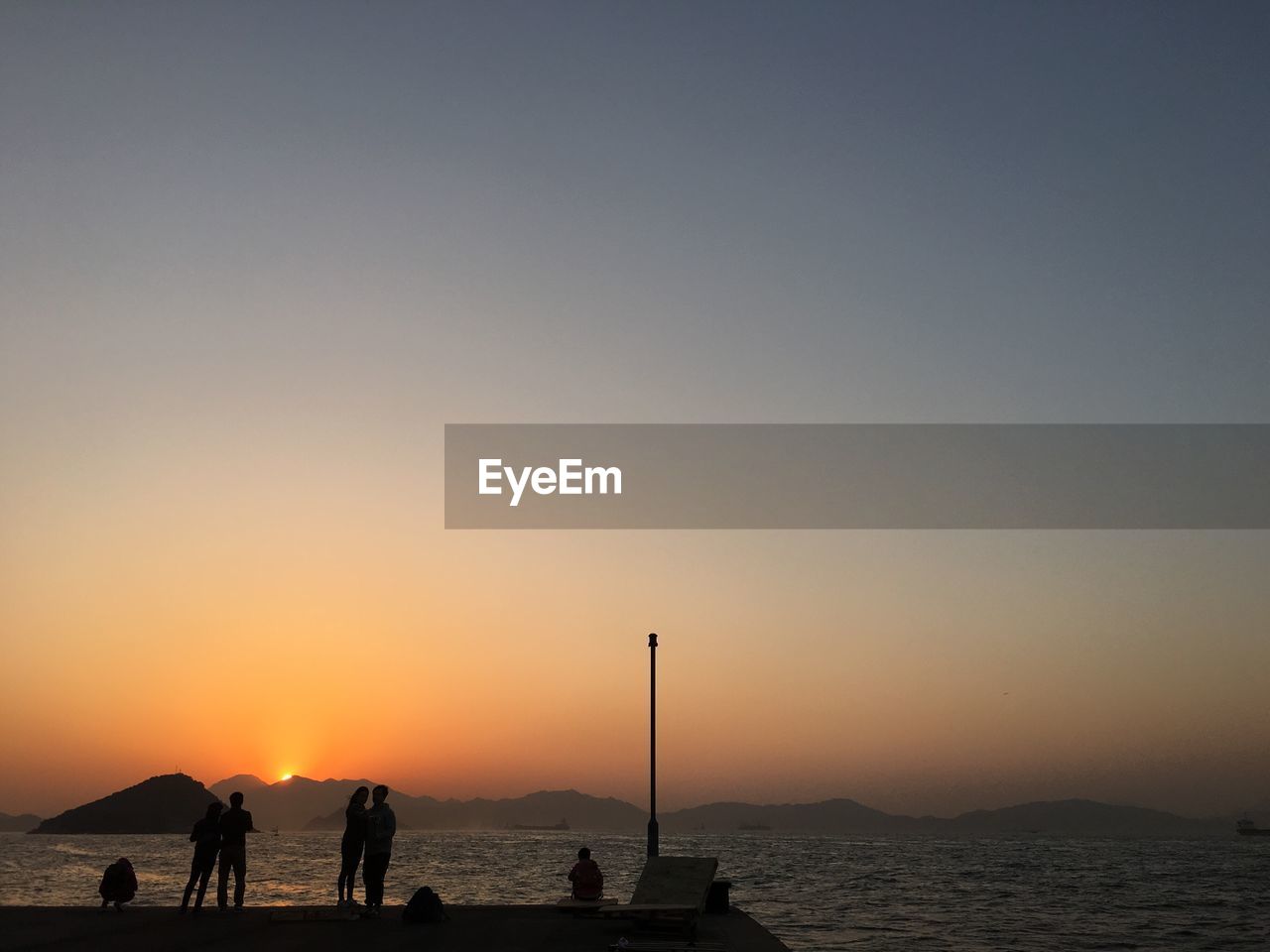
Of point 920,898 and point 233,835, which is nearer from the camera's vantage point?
point 233,835

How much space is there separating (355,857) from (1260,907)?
259ft

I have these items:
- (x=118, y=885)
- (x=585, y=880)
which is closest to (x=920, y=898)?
(x=585, y=880)

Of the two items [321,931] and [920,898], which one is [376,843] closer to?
[321,931]

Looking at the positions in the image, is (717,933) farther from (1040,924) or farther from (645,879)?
(1040,924)

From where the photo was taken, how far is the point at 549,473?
32.0 m

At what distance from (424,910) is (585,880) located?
16.8 feet

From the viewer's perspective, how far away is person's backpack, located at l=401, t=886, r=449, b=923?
20875 mm

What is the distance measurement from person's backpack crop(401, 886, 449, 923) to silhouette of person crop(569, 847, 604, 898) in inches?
164

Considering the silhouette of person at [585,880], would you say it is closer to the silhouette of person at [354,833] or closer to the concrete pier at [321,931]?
the concrete pier at [321,931]

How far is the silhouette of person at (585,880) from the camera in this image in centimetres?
2497

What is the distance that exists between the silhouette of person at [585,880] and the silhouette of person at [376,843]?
505 cm

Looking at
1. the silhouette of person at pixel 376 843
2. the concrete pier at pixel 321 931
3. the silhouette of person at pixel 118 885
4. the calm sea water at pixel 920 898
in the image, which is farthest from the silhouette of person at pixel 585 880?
the calm sea water at pixel 920 898

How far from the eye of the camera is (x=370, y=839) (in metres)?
20.6

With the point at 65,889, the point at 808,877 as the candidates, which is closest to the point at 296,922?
the point at 65,889
